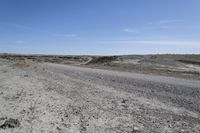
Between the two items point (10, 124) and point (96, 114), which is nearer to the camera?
point (10, 124)

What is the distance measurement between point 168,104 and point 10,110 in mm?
6654

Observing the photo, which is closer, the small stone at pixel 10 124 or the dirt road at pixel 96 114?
the small stone at pixel 10 124

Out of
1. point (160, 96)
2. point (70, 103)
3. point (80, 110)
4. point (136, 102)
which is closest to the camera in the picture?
point (80, 110)

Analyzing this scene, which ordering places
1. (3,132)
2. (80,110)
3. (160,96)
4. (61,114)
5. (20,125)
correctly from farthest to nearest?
→ 1. (160,96)
2. (80,110)
3. (61,114)
4. (20,125)
5. (3,132)

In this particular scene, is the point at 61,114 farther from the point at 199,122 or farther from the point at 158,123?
the point at 199,122

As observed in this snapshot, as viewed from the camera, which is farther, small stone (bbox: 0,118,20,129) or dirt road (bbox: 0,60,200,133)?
dirt road (bbox: 0,60,200,133)

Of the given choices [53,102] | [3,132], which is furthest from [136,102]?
[3,132]

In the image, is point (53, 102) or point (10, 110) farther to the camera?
point (53, 102)

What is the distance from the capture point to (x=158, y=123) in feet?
23.4

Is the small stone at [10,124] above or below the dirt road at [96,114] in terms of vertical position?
above

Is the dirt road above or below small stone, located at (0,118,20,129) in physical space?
below

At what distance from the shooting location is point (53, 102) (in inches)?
380

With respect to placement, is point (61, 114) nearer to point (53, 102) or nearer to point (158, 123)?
point (53, 102)

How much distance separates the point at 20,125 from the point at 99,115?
268cm
